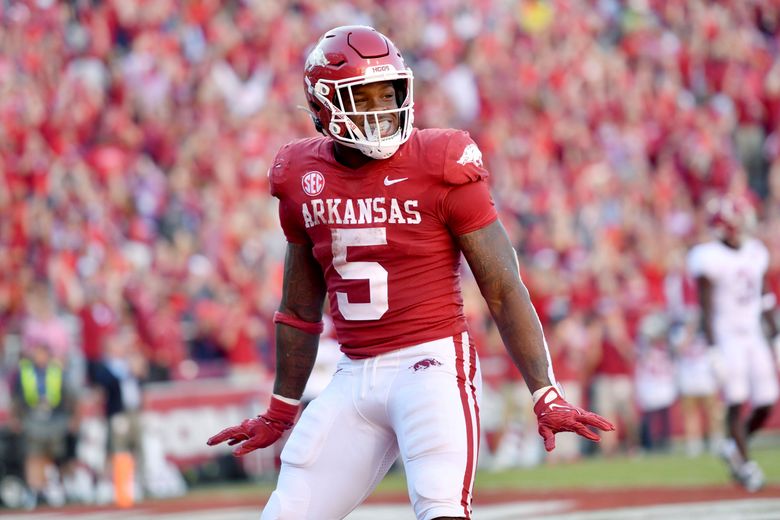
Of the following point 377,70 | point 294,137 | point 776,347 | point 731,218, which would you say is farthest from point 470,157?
point 294,137

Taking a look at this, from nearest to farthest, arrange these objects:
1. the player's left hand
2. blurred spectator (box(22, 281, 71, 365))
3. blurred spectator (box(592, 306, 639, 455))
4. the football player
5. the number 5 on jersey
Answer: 1. the football player
2. the number 5 on jersey
3. the player's left hand
4. blurred spectator (box(22, 281, 71, 365))
5. blurred spectator (box(592, 306, 639, 455))

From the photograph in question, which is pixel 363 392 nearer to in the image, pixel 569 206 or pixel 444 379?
pixel 444 379

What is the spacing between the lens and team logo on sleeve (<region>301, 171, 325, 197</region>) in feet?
14.4

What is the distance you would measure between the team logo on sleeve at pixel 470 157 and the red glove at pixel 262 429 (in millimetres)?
1052

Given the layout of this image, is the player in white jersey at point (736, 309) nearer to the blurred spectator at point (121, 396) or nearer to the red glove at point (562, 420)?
the blurred spectator at point (121, 396)

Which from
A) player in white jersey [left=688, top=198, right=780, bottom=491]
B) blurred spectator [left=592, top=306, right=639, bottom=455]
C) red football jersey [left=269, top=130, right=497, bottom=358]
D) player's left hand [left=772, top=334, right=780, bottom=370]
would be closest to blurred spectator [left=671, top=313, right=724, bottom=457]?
blurred spectator [left=592, top=306, right=639, bottom=455]

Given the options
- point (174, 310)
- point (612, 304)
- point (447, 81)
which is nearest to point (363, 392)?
point (174, 310)

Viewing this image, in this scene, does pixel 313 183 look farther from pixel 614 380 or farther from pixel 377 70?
pixel 614 380

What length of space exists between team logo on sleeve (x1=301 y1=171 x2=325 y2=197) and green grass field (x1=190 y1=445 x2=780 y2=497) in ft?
18.9

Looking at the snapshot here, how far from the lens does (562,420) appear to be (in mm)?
4027

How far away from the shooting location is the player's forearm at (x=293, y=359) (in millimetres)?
4672

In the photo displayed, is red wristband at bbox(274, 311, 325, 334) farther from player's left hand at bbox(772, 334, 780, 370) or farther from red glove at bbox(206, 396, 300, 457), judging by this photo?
player's left hand at bbox(772, 334, 780, 370)

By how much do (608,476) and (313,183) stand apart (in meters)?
6.88

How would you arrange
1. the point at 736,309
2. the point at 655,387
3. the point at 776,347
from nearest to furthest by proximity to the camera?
the point at 736,309
the point at 776,347
the point at 655,387
